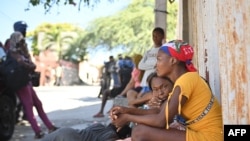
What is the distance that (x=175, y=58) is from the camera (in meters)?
3.22

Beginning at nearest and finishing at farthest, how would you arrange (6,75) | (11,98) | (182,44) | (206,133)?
(206,133), (182,44), (6,75), (11,98)

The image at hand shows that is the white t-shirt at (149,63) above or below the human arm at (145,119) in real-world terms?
above

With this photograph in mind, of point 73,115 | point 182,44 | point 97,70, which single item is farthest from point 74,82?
point 182,44

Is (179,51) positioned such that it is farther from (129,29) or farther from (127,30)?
(129,29)

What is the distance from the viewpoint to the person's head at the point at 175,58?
10.5ft

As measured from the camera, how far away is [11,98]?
299 inches

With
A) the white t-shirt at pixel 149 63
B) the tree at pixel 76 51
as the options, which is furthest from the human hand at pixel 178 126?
the tree at pixel 76 51

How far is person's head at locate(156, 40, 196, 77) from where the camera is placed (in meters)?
3.21

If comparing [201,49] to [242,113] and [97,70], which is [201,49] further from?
[97,70]

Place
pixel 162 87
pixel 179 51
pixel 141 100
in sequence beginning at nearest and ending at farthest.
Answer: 1. pixel 179 51
2. pixel 162 87
3. pixel 141 100

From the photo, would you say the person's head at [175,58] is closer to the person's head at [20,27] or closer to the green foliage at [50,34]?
the person's head at [20,27]

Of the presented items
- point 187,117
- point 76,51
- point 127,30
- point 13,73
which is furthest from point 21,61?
point 76,51

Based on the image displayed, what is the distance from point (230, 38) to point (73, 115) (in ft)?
29.2

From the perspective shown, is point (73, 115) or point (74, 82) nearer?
point (73, 115)
